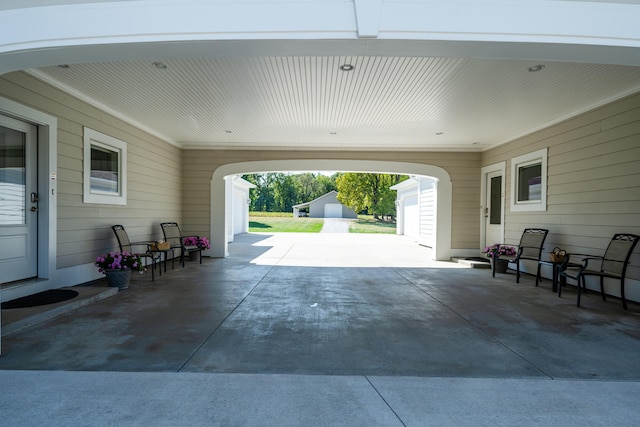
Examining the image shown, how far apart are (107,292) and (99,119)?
2.81 meters

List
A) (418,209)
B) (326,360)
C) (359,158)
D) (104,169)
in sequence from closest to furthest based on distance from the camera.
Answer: (326,360) → (104,169) → (359,158) → (418,209)

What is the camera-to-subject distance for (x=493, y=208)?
8453 millimetres

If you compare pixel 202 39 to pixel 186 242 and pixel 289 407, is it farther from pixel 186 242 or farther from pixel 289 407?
pixel 186 242

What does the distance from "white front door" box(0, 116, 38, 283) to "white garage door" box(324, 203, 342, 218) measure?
108ft

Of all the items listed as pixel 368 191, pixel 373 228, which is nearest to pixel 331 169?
pixel 373 228

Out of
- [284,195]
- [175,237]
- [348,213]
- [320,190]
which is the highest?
[320,190]

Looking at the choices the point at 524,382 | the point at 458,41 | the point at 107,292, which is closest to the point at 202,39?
the point at 458,41

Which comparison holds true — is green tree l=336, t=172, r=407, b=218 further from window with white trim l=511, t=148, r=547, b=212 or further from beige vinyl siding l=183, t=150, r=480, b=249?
window with white trim l=511, t=148, r=547, b=212

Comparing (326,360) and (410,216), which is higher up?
(410,216)

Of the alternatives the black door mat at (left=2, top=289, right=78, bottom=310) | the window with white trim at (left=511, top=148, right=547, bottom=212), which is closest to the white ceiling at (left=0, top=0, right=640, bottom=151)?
the window with white trim at (left=511, top=148, right=547, bottom=212)

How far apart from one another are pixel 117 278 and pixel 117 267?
0.15m

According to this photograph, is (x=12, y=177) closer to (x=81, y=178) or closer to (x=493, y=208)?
(x=81, y=178)

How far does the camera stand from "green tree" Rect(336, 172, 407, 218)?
29.0 meters

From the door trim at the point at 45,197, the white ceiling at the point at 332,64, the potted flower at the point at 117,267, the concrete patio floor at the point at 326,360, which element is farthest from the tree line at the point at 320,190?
the door trim at the point at 45,197
